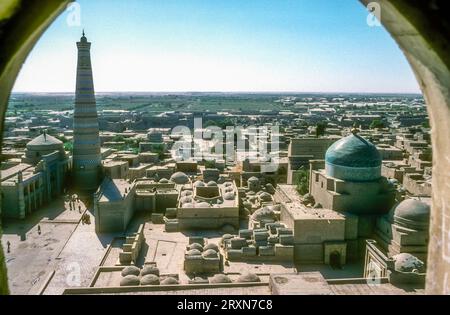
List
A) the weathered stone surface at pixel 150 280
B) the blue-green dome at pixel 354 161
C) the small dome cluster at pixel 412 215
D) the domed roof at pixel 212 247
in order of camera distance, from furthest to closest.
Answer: the blue-green dome at pixel 354 161 < the domed roof at pixel 212 247 < the small dome cluster at pixel 412 215 < the weathered stone surface at pixel 150 280

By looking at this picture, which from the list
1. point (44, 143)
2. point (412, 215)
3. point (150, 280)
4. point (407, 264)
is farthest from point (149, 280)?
point (44, 143)

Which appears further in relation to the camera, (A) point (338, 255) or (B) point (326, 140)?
(B) point (326, 140)

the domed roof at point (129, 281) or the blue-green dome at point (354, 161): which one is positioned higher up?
the blue-green dome at point (354, 161)

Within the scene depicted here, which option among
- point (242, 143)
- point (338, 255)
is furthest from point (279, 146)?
point (338, 255)

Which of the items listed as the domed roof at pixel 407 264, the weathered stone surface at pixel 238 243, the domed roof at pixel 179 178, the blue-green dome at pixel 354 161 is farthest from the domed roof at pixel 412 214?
the domed roof at pixel 179 178

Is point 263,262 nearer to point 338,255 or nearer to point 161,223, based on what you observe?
point 338,255

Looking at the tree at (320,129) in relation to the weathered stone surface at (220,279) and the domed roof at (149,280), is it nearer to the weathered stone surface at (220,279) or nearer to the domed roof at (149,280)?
the weathered stone surface at (220,279)

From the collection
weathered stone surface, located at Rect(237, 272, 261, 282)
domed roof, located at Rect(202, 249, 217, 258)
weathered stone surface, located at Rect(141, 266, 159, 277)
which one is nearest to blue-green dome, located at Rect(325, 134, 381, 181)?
Answer: domed roof, located at Rect(202, 249, 217, 258)
